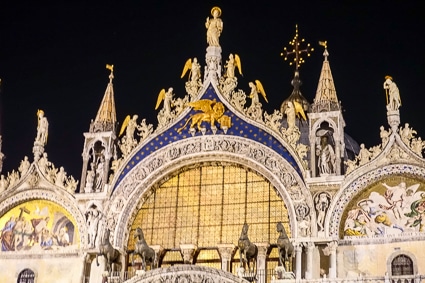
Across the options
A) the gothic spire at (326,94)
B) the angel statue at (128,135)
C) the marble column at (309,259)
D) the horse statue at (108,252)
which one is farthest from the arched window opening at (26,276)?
the gothic spire at (326,94)

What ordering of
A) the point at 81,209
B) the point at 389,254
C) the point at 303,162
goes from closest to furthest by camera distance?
the point at 389,254 < the point at 303,162 < the point at 81,209

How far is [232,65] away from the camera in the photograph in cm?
2634

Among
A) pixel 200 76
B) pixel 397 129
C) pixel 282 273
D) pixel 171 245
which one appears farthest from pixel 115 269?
pixel 397 129

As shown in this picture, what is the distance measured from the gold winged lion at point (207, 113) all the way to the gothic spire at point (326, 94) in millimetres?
3128

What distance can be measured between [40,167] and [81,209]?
2.39m

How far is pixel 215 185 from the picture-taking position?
990 inches

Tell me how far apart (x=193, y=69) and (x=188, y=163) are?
3.60 m

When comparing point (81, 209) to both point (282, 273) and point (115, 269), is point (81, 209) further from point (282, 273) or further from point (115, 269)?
point (282, 273)

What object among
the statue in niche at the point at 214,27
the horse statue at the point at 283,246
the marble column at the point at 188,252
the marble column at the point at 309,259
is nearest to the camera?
the horse statue at the point at 283,246

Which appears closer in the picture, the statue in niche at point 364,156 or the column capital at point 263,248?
the statue in niche at point 364,156

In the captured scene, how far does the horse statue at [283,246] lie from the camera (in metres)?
21.6

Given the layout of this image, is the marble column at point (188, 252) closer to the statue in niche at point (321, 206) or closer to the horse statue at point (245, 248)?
the horse statue at point (245, 248)

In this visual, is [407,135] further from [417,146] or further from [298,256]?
[298,256]

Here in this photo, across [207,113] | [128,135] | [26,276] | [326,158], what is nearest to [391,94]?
[326,158]
